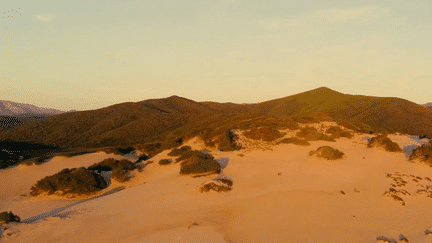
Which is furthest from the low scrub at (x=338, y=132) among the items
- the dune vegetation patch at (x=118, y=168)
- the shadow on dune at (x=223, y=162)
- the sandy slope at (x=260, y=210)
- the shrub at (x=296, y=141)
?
the dune vegetation patch at (x=118, y=168)

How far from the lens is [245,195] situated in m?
12.1

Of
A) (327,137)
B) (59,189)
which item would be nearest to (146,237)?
(59,189)

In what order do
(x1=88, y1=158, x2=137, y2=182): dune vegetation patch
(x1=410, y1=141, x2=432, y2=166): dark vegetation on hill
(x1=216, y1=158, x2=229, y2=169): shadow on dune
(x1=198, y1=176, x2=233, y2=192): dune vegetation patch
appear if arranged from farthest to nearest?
(x1=88, y1=158, x2=137, y2=182): dune vegetation patch → (x1=216, y1=158, x2=229, y2=169): shadow on dune → (x1=410, y1=141, x2=432, y2=166): dark vegetation on hill → (x1=198, y1=176, x2=233, y2=192): dune vegetation patch

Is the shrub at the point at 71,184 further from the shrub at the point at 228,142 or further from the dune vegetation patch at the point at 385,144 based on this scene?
the dune vegetation patch at the point at 385,144

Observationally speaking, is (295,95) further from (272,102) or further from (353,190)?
(353,190)

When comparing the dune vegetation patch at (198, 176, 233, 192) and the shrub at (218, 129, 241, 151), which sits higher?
the shrub at (218, 129, 241, 151)

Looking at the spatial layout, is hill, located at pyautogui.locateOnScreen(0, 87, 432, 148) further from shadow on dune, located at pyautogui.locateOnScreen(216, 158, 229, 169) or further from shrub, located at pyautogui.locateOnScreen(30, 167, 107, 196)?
shrub, located at pyautogui.locateOnScreen(30, 167, 107, 196)

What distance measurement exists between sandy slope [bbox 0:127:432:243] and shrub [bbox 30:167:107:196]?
133cm

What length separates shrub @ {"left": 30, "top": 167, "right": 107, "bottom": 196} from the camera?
17266mm

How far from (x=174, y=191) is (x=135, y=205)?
2289 millimetres

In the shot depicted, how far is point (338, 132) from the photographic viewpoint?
81.8 ft

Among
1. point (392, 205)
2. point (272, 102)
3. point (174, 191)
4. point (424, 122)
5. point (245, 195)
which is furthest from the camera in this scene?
point (272, 102)

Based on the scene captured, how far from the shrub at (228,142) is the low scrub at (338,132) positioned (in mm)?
9626

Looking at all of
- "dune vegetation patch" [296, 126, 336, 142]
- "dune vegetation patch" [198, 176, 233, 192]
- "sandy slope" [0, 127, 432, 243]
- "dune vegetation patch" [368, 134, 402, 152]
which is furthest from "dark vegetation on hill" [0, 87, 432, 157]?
"dune vegetation patch" [198, 176, 233, 192]
